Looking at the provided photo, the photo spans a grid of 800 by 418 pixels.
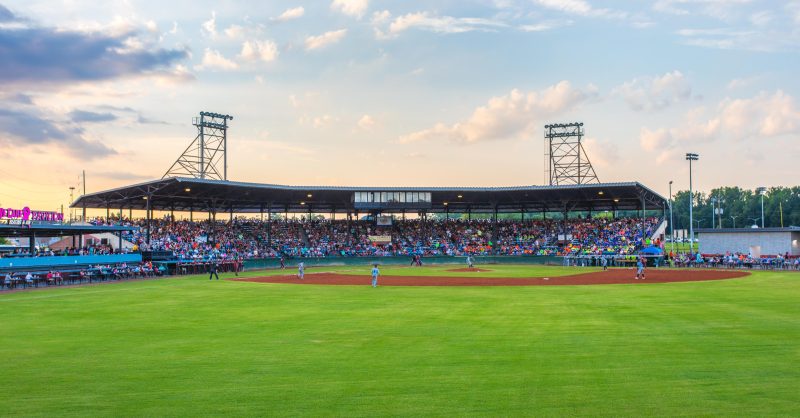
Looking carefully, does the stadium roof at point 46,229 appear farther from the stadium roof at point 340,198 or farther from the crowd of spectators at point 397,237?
the crowd of spectators at point 397,237

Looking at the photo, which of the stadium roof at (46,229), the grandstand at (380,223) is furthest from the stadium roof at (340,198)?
the stadium roof at (46,229)

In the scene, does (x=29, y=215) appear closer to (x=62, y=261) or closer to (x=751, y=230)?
(x=62, y=261)

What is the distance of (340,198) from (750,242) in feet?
164

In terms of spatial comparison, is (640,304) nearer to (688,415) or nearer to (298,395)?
(688,415)

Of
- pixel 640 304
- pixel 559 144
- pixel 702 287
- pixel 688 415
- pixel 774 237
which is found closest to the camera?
pixel 688 415

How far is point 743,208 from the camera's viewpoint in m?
168

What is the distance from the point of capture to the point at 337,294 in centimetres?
3231

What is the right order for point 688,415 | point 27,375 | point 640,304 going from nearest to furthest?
point 688,415 < point 27,375 < point 640,304

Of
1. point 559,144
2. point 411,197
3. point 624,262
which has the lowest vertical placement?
point 624,262

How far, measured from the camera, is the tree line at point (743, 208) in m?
153

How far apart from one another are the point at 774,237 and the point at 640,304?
4533cm

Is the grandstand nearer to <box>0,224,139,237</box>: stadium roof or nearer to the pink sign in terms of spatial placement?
<box>0,224,139,237</box>: stadium roof

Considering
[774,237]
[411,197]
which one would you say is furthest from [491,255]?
[774,237]

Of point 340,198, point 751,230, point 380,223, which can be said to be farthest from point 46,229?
point 751,230
